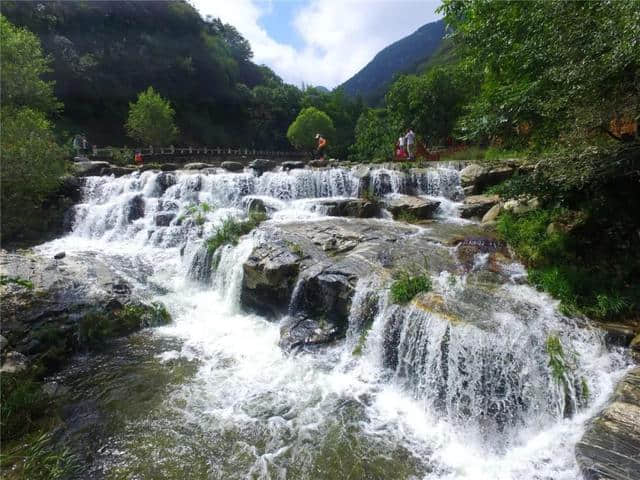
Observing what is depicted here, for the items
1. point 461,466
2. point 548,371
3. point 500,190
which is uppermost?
point 500,190

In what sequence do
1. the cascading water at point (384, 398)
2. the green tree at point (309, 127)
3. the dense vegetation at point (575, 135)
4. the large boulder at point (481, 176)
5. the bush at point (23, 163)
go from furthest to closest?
the green tree at point (309, 127) → the large boulder at point (481, 176) → the bush at point (23, 163) → the dense vegetation at point (575, 135) → the cascading water at point (384, 398)

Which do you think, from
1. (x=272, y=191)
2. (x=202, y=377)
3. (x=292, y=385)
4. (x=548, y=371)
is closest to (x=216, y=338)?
(x=202, y=377)

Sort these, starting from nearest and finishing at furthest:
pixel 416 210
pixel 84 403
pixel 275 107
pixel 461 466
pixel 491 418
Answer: pixel 461 466 → pixel 491 418 → pixel 84 403 → pixel 416 210 → pixel 275 107

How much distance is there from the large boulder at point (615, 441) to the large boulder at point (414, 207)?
7.82 metres

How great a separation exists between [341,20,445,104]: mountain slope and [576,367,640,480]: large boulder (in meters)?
172

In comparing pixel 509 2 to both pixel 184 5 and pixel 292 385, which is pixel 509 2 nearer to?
pixel 292 385

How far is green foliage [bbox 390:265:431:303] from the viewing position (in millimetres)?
5984

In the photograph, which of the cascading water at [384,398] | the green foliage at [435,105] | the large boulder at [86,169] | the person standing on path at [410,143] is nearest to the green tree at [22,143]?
the large boulder at [86,169]

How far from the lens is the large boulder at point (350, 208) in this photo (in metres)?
11.8

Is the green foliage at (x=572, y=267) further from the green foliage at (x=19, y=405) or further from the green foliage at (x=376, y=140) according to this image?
the green foliage at (x=376, y=140)

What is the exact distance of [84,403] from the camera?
5.19 meters

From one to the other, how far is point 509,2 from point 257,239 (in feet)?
28.5

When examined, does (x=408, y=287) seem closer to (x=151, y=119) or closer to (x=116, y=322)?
(x=116, y=322)

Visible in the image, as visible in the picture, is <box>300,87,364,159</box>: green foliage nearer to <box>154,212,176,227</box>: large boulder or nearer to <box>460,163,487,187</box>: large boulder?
<box>460,163,487,187</box>: large boulder
